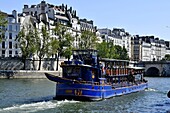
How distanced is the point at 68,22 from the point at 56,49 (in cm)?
3631

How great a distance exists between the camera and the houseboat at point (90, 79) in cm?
4341

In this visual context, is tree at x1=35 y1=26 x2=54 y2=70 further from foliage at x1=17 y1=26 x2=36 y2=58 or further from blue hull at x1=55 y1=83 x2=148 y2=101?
blue hull at x1=55 y1=83 x2=148 y2=101

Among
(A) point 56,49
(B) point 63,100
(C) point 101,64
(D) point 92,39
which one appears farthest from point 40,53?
(B) point 63,100

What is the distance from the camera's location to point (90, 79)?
152 feet

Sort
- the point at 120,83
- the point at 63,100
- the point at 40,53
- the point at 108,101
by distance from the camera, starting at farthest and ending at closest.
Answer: the point at 40,53 < the point at 120,83 < the point at 108,101 < the point at 63,100

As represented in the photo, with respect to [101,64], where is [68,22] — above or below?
above

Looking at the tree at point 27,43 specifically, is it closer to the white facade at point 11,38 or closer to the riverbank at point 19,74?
the riverbank at point 19,74

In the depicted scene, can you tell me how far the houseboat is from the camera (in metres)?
43.4

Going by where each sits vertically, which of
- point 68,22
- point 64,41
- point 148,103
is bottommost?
point 148,103

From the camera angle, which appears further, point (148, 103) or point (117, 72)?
point (117, 72)

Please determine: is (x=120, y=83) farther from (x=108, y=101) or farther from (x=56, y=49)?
(x=56, y=49)

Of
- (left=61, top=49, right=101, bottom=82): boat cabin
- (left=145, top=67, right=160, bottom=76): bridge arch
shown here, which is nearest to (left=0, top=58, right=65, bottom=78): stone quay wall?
(left=61, top=49, right=101, bottom=82): boat cabin

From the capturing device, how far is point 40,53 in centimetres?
10162

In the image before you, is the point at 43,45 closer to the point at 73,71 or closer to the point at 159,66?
the point at 73,71
